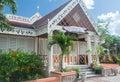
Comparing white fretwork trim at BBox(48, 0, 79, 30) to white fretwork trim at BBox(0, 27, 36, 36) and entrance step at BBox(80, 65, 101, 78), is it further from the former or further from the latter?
entrance step at BBox(80, 65, 101, 78)

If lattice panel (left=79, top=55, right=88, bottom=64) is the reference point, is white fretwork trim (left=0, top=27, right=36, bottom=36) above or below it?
above

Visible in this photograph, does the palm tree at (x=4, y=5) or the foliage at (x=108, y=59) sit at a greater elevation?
the palm tree at (x=4, y=5)

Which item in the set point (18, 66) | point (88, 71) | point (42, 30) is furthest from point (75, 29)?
point (18, 66)

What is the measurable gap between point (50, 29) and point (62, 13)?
1.99 m

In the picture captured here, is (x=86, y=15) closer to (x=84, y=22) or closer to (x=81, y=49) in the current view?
(x=84, y=22)

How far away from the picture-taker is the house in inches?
494

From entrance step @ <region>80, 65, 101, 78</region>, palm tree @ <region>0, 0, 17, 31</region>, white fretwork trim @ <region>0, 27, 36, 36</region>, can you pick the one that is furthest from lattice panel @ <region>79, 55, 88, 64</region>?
palm tree @ <region>0, 0, 17, 31</region>

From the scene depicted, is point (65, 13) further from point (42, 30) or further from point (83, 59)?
point (83, 59)

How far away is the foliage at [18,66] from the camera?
9.51 metres

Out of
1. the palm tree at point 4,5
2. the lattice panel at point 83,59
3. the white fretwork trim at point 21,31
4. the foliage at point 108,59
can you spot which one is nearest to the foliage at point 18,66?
the palm tree at point 4,5

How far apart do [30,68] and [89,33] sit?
6.84 metres

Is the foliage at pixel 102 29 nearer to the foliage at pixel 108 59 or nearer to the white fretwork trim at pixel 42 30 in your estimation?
the foliage at pixel 108 59

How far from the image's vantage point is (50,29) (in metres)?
12.0

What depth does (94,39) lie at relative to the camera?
1564 centimetres
